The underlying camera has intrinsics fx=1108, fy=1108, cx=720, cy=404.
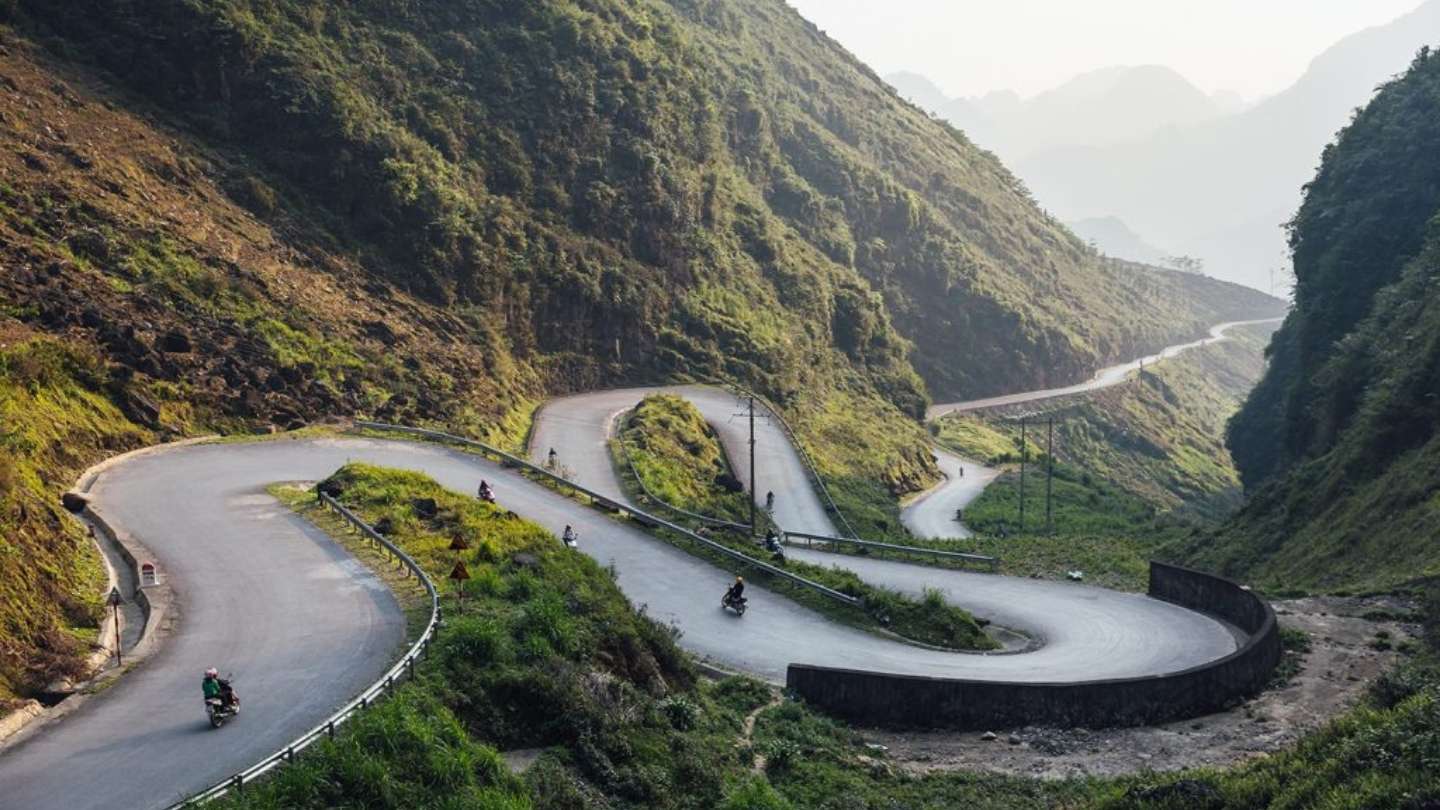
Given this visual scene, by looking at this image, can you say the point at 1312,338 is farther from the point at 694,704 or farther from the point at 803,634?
the point at 694,704

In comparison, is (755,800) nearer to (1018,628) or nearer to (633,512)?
(1018,628)

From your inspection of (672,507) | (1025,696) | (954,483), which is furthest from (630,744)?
(954,483)

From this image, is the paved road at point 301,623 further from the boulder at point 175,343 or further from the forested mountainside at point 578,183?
the forested mountainside at point 578,183

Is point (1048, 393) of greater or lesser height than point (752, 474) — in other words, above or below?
above

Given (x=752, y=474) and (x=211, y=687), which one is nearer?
(x=211, y=687)

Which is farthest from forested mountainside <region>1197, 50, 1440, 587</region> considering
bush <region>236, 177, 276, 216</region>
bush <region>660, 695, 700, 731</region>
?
bush <region>236, 177, 276, 216</region>
